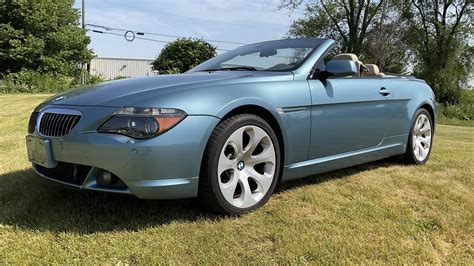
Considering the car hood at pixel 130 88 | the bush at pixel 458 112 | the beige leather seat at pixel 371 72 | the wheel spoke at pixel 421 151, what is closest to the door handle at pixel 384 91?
the beige leather seat at pixel 371 72

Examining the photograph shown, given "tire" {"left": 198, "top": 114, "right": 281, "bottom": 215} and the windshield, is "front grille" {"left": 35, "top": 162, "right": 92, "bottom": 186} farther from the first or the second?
the windshield

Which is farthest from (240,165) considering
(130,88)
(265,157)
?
(130,88)

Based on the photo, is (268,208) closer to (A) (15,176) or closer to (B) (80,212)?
(B) (80,212)

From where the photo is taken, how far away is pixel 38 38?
1051 inches

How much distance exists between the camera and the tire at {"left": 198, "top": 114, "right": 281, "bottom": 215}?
2.88 m

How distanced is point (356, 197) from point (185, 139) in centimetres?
153

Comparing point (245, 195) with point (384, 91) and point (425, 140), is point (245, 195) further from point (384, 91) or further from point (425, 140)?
point (425, 140)

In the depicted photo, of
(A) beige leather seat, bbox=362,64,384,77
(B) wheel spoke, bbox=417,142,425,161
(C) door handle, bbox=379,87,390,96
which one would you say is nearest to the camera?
(C) door handle, bbox=379,87,390,96

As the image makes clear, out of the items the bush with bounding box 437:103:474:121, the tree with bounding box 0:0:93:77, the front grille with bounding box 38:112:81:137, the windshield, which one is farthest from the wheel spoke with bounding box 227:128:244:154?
the bush with bounding box 437:103:474:121

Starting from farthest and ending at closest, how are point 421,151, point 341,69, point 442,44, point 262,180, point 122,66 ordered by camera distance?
point 122,66 → point 442,44 → point 421,151 → point 341,69 → point 262,180

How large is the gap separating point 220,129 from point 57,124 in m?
1.05

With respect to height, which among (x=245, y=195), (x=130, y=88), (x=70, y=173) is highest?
(x=130, y=88)

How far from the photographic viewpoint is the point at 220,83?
3043 mm

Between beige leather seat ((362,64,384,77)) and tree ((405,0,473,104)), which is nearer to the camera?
beige leather seat ((362,64,384,77))
